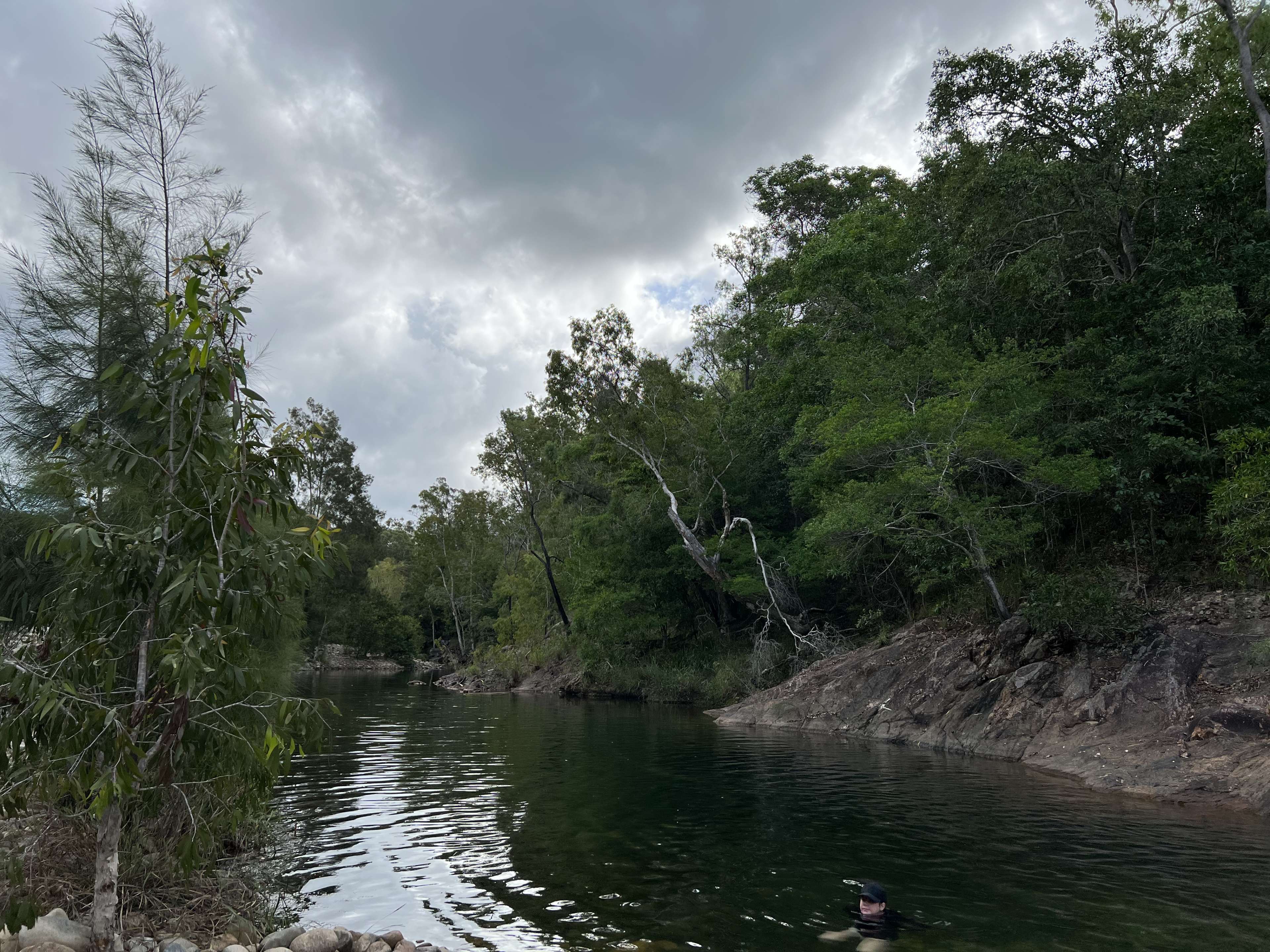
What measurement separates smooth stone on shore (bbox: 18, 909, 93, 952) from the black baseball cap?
22.4 feet

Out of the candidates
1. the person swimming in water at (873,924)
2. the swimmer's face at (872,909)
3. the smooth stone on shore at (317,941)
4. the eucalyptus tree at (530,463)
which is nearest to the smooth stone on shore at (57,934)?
the smooth stone on shore at (317,941)

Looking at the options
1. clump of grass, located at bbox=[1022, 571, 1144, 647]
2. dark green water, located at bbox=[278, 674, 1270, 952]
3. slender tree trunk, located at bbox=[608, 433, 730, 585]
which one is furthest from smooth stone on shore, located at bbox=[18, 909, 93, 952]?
slender tree trunk, located at bbox=[608, 433, 730, 585]

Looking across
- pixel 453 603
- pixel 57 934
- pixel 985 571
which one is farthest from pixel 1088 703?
pixel 453 603

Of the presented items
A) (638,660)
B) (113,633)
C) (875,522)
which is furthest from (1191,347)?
(638,660)

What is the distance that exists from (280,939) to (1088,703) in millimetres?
17417

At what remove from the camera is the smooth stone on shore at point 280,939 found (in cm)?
704

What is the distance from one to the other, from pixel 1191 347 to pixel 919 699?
11.5 meters

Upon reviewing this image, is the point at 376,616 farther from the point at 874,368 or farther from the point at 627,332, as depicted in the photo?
the point at 874,368

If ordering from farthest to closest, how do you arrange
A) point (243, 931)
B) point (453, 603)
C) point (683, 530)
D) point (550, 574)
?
point (453, 603) → point (550, 574) → point (683, 530) → point (243, 931)

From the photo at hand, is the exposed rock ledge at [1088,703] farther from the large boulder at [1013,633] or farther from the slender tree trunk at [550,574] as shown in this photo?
the slender tree trunk at [550,574]

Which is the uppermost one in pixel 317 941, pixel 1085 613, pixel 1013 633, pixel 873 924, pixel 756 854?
pixel 1085 613

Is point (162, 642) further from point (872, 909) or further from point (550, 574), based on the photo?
point (550, 574)

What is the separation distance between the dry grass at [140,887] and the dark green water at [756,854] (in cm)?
117

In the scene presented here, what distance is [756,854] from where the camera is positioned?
11.0 m
